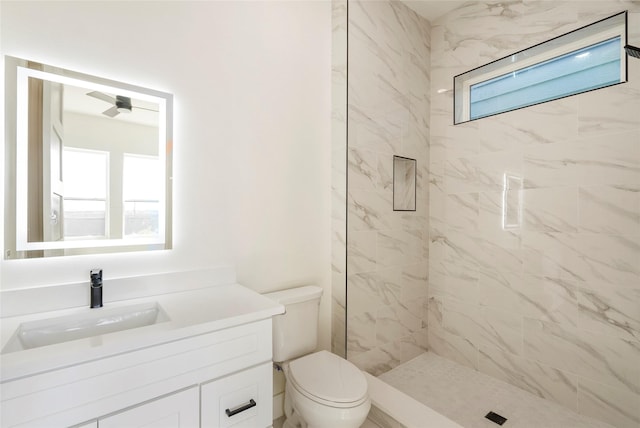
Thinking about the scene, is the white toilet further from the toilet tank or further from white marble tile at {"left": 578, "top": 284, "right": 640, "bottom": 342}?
white marble tile at {"left": 578, "top": 284, "right": 640, "bottom": 342}

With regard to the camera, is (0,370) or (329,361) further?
(329,361)

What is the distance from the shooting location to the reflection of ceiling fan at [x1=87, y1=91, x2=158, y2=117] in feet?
4.45

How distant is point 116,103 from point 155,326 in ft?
3.33

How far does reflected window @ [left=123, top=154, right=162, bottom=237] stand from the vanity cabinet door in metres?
0.76

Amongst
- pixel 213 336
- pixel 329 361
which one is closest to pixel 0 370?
pixel 213 336

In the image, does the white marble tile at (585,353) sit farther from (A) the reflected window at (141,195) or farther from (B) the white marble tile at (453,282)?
(A) the reflected window at (141,195)

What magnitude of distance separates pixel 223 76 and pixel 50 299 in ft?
4.20

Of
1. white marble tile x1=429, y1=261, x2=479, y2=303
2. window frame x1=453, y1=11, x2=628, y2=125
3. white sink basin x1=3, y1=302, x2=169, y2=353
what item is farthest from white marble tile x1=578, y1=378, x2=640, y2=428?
white sink basin x1=3, y1=302, x2=169, y2=353

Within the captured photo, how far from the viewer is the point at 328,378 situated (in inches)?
59.8

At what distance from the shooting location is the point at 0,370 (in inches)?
29.5

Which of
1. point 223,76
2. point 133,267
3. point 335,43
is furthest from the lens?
point 335,43

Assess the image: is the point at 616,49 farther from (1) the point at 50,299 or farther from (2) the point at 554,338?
(1) the point at 50,299

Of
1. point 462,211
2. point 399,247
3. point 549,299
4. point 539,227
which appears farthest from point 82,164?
point 549,299

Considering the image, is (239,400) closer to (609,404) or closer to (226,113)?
(226,113)
